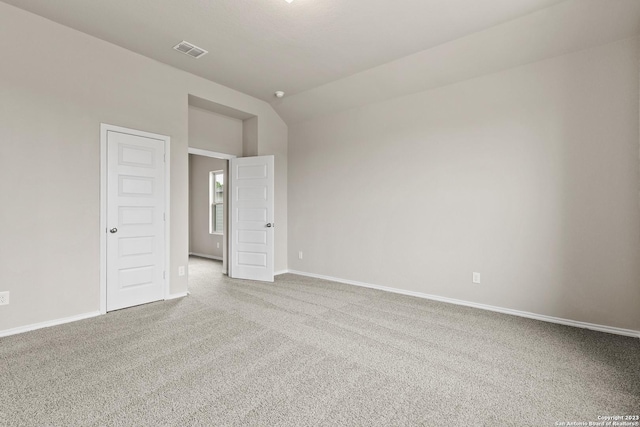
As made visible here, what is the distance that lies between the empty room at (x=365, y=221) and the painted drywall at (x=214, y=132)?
0.33 meters

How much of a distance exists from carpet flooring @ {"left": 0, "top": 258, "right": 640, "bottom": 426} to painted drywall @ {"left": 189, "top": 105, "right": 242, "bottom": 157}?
2682 millimetres

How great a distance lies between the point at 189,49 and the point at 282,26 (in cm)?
122

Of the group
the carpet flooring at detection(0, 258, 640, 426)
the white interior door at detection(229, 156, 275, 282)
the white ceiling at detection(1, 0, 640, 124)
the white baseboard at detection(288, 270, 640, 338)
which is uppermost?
the white ceiling at detection(1, 0, 640, 124)

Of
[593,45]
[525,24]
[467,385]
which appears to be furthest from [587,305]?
[525,24]

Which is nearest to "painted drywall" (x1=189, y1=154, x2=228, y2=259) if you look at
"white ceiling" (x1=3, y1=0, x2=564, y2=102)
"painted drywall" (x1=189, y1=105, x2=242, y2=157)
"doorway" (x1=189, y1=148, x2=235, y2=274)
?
"doorway" (x1=189, y1=148, x2=235, y2=274)

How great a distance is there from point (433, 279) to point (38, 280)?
14.6 feet

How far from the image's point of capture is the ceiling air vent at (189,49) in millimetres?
3449

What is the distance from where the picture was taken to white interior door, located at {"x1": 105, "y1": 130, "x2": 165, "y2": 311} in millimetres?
3500

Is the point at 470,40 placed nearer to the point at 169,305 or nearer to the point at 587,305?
the point at 587,305

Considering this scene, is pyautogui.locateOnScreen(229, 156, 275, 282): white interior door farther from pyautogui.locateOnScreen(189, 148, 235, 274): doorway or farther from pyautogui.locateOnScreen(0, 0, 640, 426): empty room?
pyautogui.locateOnScreen(189, 148, 235, 274): doorway

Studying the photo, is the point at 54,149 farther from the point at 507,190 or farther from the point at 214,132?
the point at 507,190

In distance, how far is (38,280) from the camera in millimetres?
3008

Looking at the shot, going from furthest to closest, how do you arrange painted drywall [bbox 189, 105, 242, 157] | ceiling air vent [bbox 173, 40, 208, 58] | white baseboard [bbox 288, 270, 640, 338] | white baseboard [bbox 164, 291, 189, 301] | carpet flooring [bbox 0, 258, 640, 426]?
painted drywall [bbox 189, 105, 242, 157], white baseboard [bbox 164, 291, 189, 301], ceiling air vent [bbox 173, 40, 208, 58], white baseboard [bbox 288, 270, 640, 338], carpet flooring [bbox 0, 258, 640, 426]

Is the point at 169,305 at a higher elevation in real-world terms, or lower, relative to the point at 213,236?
lower
